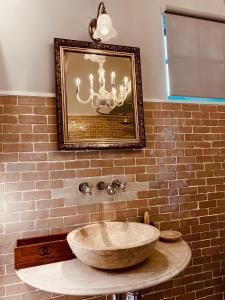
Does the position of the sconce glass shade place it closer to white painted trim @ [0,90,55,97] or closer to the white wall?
the white wall

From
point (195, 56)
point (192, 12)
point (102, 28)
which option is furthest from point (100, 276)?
point (192, 12)

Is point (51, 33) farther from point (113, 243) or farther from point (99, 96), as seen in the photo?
point (113, 243)

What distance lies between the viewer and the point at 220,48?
2168mm

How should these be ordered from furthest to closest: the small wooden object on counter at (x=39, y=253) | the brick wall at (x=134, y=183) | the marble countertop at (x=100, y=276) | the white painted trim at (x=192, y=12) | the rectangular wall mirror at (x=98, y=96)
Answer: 1. the white painted trim at (x=192, y=12)
2. the rectangular wall mirror at (x=98, y=96)
3. the brick wall at (x=134, y=183)
4. the small wooden object on counter at (x=39, y=253)
5. the marble countertop at (x=100, y=276)

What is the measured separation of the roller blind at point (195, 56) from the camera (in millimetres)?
2008

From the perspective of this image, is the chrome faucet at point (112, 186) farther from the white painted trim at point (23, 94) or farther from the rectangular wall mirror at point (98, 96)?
the white painted trim at point (23, 94)

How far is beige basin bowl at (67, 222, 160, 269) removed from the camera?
1.14 metres

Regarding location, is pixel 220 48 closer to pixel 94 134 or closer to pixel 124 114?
pixel 124 114

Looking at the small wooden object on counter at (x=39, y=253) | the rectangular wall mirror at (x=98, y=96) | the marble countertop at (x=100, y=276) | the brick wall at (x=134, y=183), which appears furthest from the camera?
the rectangular wall mirror at (x=98, y=96)

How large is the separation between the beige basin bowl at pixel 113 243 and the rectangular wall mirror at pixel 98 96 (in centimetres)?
52

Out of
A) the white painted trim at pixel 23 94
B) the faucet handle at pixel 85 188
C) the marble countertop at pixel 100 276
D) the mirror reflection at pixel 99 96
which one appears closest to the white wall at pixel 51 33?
the white painted trim at pixel 23 94

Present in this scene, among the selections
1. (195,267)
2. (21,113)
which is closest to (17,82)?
(21,113)

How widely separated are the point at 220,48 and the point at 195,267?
5.79 feet

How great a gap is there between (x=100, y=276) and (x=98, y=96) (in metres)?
1.10
